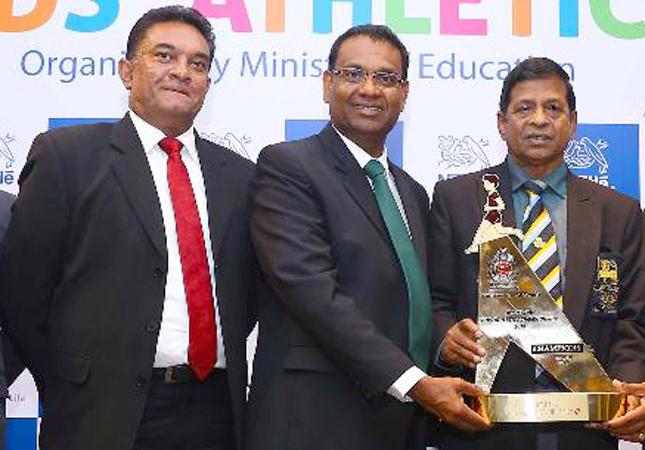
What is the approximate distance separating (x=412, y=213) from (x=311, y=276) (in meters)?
0.51

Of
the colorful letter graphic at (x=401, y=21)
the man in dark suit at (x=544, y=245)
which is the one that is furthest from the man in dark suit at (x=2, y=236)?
the colorful letter graphic at (x=401, y=21)

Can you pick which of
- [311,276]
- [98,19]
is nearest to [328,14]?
[98,19]

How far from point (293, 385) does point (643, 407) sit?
3.09ft

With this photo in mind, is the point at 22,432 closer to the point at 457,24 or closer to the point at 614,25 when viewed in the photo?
the point at 457,24

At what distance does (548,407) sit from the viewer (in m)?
2.34

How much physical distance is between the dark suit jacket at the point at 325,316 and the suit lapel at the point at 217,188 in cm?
9

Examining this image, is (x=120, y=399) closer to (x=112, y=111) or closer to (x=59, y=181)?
(x=59, y=181)

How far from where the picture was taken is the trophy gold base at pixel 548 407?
2340 mm

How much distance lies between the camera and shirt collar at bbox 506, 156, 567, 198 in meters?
2.76

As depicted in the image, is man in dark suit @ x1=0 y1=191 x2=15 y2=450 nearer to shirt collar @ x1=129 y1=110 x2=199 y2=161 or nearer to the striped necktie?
shirt collar @ x1=129 y1=110 x2=199 y2=161

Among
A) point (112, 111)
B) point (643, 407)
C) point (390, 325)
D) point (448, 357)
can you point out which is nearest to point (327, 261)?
point (390, 325)

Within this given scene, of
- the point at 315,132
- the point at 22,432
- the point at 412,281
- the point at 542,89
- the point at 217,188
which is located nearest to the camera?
the point at 412,281

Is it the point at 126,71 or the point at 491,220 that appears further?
the point at 126,71

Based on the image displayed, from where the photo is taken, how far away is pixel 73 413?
243cm
